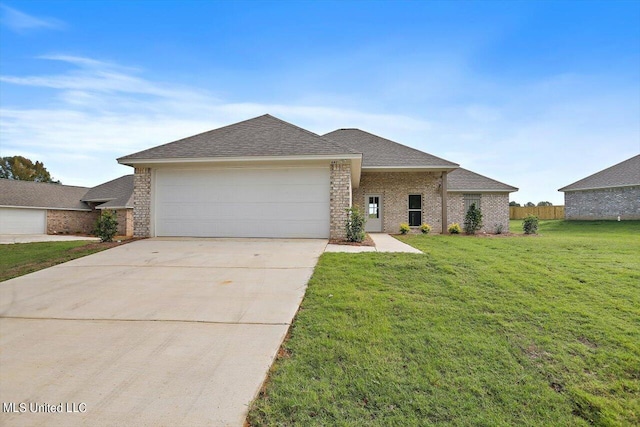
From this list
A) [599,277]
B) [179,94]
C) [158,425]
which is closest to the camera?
[158,425]

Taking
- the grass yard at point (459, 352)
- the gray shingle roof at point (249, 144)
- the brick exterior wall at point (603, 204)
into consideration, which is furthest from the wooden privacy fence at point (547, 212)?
the grass yard at point (459, 352)

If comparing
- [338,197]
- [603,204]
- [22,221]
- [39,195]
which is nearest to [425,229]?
[338,197]

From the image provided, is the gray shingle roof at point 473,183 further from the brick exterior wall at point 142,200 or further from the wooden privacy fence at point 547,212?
the wooden privacy fence at point 547,212

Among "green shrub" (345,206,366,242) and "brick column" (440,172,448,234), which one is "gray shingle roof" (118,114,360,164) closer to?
"green shrub" (345,206,366,242)

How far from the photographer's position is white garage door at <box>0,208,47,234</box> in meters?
22.9

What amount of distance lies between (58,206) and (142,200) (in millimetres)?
21384

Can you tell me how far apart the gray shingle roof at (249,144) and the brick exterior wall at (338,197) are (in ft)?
1.84

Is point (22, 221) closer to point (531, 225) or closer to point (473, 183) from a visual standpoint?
point (473, 183)

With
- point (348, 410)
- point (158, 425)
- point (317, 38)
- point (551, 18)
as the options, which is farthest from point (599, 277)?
point (317, 38)

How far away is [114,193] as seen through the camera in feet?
82.2

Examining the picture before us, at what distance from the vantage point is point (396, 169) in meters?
15.0

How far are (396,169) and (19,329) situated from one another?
1413 centimetres

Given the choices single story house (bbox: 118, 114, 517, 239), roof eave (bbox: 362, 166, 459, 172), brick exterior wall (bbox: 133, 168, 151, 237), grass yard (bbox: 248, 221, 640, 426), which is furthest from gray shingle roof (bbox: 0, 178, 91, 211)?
grass yard (bbox: 248, 221, 640, 426)

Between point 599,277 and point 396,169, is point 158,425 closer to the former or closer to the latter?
point 599,277
